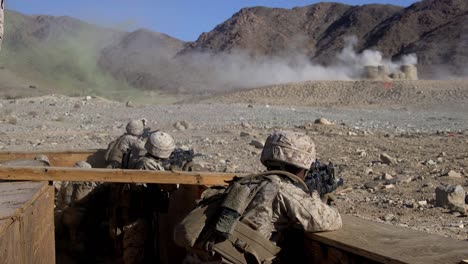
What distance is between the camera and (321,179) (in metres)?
3.64

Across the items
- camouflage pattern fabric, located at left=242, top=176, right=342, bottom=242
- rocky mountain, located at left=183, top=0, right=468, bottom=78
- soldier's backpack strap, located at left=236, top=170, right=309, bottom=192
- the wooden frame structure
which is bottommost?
the wooden frame structure

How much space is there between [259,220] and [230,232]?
150 mm

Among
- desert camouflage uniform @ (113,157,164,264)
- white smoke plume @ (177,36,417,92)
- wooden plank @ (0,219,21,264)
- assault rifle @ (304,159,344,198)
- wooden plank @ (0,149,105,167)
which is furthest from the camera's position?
white smoke plume @ (177,36,417,92)

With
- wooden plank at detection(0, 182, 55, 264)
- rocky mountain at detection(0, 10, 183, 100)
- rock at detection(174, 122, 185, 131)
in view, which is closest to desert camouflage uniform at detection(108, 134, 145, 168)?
wooden plank at detection(0, 182, 55, 264)

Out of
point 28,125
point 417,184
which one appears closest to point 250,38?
point 28,125

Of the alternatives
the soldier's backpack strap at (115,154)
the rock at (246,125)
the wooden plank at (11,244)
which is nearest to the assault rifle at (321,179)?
the wooden plank at (11,244)

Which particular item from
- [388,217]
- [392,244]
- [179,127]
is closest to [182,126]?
[179,127]

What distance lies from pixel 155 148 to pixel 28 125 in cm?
1295

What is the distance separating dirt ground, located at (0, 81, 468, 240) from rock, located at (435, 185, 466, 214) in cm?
9

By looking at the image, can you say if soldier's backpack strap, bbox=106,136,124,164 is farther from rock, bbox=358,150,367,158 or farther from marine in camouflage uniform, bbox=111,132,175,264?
rock, bbox=358,150,367,158

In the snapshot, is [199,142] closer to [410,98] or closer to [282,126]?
[282,126]

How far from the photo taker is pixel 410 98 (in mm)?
26844

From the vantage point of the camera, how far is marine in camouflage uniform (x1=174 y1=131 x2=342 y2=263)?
288 centimetres

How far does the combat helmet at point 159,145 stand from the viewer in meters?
4.86
